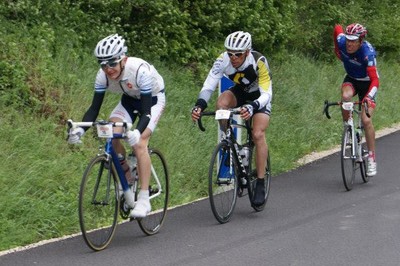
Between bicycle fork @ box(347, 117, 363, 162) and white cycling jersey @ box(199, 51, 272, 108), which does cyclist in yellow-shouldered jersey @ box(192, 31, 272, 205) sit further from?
bicycle fork @ box(347, 117, 363, 162)

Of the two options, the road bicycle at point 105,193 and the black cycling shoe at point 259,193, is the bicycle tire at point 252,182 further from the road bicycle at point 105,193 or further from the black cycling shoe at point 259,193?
the road bicycle at point 105,193

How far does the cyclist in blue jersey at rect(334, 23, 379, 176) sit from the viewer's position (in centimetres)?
1171

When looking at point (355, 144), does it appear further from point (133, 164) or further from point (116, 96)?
point (133, 164)

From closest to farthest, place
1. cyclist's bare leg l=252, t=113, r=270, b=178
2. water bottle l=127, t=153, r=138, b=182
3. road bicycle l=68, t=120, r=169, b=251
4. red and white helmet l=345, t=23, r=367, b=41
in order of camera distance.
→ road bicycle l=68, t=120, r=169, b=251, water bottle l=127, t=153, r=138, b=182, cyclist's bare leg l=252, t=113, r=270, b=178, red and white helmet l=345, t=23, r=367, b=41

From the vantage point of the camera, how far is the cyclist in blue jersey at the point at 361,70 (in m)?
11.7

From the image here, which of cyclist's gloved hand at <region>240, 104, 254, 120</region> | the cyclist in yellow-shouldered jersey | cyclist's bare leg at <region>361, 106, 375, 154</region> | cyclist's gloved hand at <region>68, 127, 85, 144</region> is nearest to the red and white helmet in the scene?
cyclist's bare leg at <region>361, 106, 375, 154</region>

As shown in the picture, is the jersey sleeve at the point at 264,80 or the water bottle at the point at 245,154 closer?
the jersey sleeve at the point at 264,80

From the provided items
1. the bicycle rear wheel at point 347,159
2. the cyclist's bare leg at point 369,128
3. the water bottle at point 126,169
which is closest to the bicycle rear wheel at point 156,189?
the water bottle at point 126,169

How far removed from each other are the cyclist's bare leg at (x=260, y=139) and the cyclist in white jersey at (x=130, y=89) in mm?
1432

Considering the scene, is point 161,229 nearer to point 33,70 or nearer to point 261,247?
point 261,247

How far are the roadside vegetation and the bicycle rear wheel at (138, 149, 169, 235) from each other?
72 cm

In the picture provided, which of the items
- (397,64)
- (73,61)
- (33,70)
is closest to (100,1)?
(73,61)

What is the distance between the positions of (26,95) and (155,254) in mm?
4111

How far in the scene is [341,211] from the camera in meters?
10.1
